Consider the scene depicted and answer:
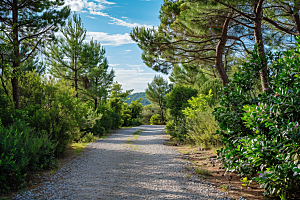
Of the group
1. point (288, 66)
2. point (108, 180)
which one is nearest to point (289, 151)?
point (288, 66)

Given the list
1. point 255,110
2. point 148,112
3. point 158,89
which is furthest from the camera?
point 148,112

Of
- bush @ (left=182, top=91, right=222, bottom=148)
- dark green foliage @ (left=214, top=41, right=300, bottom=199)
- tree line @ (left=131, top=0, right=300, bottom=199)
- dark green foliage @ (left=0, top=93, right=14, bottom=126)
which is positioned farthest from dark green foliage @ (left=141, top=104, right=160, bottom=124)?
dark green foliage @ (left=214, top=41, right=300, bottom=199)

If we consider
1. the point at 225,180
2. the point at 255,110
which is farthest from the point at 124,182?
the point at 255,110

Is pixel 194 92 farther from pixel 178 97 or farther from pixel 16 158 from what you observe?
pixel 16 158

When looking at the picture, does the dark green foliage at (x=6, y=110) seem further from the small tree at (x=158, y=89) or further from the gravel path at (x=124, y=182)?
the small tree at (x=158, y=89)

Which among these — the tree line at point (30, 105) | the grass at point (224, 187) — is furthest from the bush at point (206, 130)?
the tree line at point (30, 105)

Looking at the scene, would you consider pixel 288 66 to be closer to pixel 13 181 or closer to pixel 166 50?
pixel 13 181

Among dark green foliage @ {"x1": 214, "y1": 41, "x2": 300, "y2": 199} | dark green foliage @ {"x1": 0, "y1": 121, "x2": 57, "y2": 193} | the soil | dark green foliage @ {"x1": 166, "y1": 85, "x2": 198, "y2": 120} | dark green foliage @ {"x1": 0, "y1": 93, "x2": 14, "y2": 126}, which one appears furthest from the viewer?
dark green foliage @ {"x1": 166, "y1": 85, "x2": 198, "y2": 120}

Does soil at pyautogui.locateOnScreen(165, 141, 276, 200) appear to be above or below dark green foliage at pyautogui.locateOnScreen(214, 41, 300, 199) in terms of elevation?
below

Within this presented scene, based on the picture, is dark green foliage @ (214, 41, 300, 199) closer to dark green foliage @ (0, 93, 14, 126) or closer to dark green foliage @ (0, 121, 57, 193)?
dark green foliage @ (0, 121, 57, 193)

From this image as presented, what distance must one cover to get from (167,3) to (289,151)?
6.85m

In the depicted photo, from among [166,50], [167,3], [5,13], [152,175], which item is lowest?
[152,175]

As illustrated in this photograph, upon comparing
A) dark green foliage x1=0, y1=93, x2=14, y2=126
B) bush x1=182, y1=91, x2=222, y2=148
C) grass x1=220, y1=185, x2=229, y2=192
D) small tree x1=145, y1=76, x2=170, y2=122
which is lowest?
grass x1=220, y1=185, x2=229, y2=192

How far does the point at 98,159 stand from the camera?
5551mm
